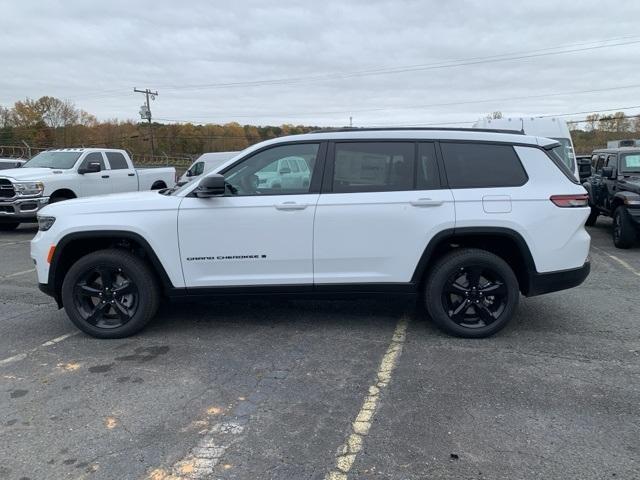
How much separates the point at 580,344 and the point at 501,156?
70.4 inches

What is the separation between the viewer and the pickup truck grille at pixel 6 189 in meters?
11.7

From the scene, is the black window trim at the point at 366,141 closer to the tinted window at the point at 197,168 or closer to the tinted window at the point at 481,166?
the tinted window at the point at 481,166

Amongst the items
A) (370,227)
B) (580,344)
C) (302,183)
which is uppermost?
(302,183)

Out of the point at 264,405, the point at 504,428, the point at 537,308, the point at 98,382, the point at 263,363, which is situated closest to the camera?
the point at 504,428

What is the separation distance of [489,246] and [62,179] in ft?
34.2

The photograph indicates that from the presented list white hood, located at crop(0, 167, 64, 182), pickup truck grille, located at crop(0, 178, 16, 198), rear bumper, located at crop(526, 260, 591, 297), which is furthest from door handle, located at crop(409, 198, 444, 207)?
pickup truck grille, located at crop(0, 178, 16, 198)

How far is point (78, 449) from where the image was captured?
3080 mm

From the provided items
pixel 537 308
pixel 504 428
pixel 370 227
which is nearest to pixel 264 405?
pixel 504 428

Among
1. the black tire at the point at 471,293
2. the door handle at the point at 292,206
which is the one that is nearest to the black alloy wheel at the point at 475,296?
the black tire at the point at 471,293

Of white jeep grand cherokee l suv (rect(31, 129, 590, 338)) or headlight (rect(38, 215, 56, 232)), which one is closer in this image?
white jeep grand cherokee l suv (rect(31, 129, 590, 338))

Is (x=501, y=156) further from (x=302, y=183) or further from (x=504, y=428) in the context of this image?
(x=504, y=428)

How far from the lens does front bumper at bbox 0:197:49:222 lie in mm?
11625

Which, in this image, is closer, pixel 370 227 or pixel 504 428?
pixel 504 428

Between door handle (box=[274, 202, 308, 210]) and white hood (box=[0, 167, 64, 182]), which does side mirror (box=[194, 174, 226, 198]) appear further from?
white hood (box=[0, 167, 64, 182])
